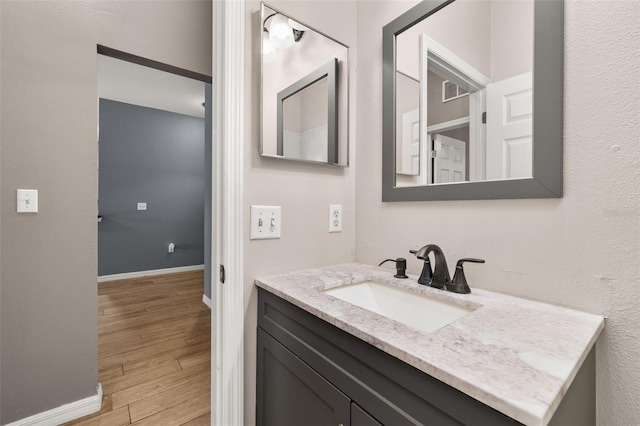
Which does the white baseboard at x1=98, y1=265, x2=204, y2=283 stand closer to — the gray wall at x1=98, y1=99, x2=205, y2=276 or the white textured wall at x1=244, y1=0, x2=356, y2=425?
the gray wall at x1=98, y1=99, x2=205, y2=276

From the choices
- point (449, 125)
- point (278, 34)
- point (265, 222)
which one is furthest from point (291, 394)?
point (278, 34)

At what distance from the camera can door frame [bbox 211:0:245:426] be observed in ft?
3.18

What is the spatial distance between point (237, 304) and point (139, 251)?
13.1 feet

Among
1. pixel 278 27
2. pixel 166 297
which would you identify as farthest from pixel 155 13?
pixel 166 297

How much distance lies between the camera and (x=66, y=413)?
1.40m

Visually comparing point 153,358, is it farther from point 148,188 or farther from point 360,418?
point 148,188

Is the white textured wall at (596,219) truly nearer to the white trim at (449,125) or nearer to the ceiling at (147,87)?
the white trim at (449,125)

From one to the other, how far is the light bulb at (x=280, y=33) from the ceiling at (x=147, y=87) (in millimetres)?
2577

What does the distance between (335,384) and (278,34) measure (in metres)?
1.26

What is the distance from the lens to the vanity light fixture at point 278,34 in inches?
41.5

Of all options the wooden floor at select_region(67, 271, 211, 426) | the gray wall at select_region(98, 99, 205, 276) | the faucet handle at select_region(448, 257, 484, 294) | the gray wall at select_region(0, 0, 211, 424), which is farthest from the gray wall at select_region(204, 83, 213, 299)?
the faucet handle at select_region(448, 257, 484, 294)

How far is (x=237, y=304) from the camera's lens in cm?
99

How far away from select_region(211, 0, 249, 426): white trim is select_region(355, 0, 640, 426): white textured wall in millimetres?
853

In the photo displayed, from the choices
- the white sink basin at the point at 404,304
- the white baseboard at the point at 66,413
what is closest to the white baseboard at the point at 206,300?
the white baseboard at the point at 66,413
